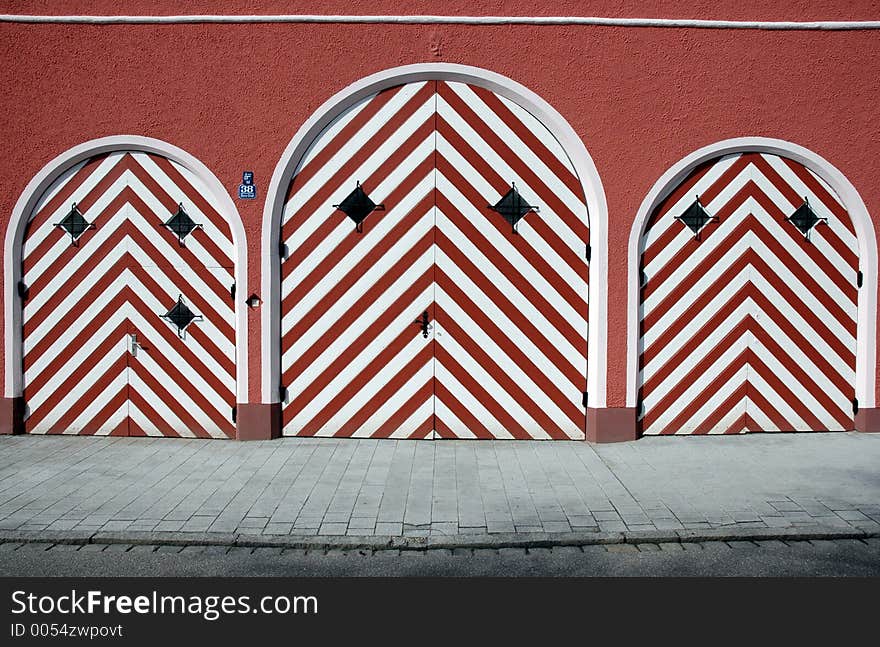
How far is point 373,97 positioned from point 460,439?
11.5ft

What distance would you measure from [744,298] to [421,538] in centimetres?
449

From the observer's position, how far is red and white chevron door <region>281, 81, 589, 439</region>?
22.6 ft

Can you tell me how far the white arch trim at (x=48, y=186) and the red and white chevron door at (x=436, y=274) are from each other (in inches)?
17.2

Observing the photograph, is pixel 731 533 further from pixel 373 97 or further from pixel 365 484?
pixel 373 97

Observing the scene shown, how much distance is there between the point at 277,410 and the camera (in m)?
6.91

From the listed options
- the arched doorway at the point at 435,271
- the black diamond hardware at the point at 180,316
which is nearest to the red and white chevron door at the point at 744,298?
the arched doorway at the point at 435,271

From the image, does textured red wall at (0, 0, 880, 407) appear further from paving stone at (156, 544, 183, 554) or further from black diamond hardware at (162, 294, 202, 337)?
paving stone at (156, 544, 183, 554)

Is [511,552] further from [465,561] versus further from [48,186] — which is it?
[48,186]

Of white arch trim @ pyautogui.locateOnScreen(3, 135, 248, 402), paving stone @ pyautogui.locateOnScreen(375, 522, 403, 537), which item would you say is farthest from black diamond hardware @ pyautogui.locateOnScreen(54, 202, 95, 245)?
paving stone @ pyautogui.locateOnScreen(375, 522, 403, 537)

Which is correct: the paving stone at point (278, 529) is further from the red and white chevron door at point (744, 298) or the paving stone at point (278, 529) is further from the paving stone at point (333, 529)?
the red and white chevron door at point (744, 298)

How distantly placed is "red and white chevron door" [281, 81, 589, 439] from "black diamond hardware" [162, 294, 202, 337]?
98cm

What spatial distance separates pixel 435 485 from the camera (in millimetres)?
5379

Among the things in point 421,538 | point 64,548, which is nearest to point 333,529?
point 421,538
